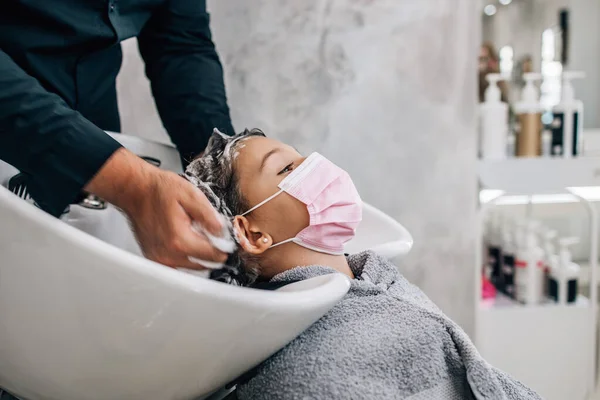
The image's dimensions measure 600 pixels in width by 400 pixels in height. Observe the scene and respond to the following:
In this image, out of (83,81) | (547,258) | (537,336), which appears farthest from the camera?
(547,258)

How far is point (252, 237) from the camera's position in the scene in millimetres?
881

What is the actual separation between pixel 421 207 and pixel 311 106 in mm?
441

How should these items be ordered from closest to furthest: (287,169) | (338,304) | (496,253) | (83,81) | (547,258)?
(338,304) < (287,169) < (83,81) < (547,258) < (496,253)

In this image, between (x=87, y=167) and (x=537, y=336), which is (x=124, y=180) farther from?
(x=537, y=336)

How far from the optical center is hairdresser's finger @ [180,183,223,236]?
65cm

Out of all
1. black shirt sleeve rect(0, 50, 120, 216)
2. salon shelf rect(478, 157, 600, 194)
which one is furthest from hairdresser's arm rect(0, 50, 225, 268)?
salon shelf rect(478, 157, 600, 194)

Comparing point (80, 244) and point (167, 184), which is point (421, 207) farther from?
point (80, 244)

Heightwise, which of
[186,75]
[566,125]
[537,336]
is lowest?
Answer: [537,336]

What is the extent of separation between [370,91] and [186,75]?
590 millimetres

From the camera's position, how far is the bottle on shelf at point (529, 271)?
6.13ft

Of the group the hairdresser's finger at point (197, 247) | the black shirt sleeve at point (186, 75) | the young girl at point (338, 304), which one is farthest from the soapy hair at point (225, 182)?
the black shirt sleeve at point (186, 75)

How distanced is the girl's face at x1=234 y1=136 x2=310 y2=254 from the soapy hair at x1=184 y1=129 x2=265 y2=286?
11mm

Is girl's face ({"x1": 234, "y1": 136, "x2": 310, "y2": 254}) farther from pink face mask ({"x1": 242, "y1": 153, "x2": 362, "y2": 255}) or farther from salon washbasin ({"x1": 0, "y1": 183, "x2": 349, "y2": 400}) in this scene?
salon washbasin ({"x1": 0, "y1": 183, "x2": 349, "y2": 400})

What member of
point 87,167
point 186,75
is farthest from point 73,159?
point 186,75
